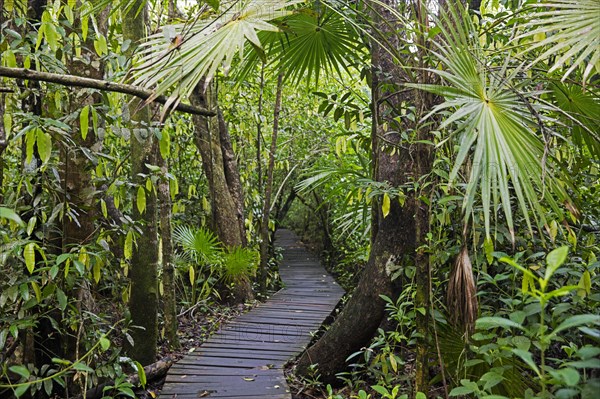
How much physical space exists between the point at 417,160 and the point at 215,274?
4.24 metres

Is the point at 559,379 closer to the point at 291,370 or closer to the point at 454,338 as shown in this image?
the point at 454,338

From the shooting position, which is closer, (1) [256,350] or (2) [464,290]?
(2) [464,290]

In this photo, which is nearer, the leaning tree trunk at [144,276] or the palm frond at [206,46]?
the palm frond at [206,46]

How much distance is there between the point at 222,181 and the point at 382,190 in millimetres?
3826

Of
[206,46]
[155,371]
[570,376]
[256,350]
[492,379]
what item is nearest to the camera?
[570,376]

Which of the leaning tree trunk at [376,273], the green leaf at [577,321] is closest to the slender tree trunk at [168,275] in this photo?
the leaning tree trunk at [376,273]

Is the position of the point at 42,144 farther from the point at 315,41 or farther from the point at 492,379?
the point at 315,41

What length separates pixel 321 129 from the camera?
8734 mm

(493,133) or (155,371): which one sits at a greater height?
(493,133)

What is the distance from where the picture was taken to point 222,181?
251 inches

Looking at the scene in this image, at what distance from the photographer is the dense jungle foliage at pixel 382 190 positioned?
1.82 meters

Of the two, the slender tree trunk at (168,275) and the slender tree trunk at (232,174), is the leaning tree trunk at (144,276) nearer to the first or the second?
the slender tree trunk at (168,275)

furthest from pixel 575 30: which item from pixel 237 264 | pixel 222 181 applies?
pixel 222 181

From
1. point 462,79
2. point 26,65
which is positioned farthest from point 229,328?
point 462,79
